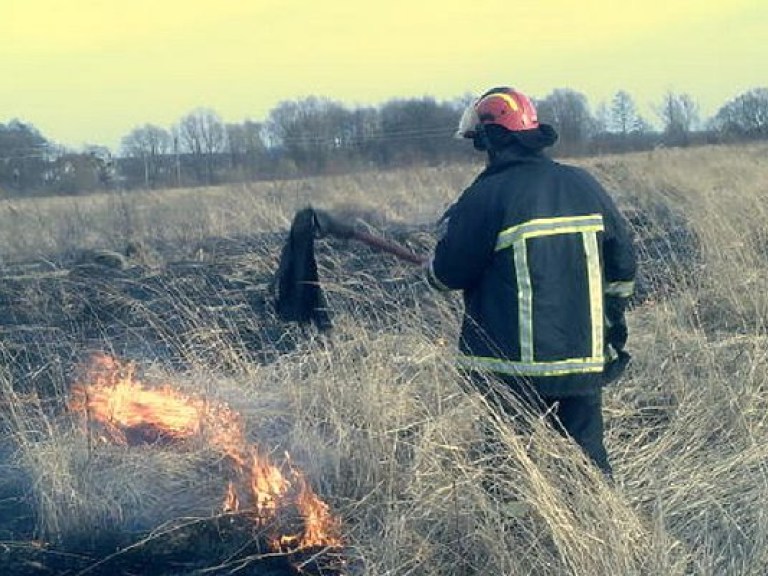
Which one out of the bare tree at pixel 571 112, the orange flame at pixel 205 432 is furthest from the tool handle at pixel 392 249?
the bare tree at pixel 571 112

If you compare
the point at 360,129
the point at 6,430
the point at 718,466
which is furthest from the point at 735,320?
the point at 360,129

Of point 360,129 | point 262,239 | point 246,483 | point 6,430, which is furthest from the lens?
point 360,129

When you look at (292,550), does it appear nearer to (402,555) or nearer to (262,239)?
(402,555)

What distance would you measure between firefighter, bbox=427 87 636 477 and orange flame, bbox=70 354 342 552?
1107 millimetres

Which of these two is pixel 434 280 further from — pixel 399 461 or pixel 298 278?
pixel 298 278

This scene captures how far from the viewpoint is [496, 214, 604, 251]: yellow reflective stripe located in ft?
12.6

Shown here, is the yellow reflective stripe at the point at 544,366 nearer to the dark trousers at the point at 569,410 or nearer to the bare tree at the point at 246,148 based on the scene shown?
the dark trousers at the point at 569,410

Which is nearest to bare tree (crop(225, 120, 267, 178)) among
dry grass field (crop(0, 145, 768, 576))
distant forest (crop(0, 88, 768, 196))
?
distant forest (crop(0, 88, 768, 196))

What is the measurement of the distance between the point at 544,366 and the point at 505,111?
41.0 inches

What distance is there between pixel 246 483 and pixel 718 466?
7.34 feet

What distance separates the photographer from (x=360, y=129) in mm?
53938

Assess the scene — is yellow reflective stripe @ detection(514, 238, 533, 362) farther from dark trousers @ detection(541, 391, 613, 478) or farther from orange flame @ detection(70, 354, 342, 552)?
orange flame @ detection(70, 354, 342, 552)

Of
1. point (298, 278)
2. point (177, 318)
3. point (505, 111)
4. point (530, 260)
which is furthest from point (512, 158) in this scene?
point (177, 318)

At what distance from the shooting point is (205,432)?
535 centimetres
